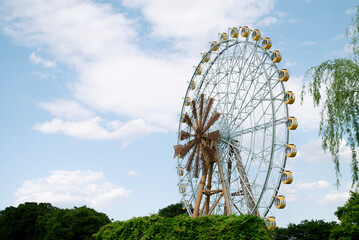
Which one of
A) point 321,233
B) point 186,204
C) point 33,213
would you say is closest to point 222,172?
point 186,204

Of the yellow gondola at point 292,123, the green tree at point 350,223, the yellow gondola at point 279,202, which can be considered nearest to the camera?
the yellow gondola at point 279,202

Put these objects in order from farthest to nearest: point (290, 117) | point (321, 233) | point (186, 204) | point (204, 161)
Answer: point (321, 233)
point (186, 204)
point (204, 161)
point (290, 117)

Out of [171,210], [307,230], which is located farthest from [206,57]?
[171,210]

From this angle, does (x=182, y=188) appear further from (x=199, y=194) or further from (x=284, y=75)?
(x=284, y=75)

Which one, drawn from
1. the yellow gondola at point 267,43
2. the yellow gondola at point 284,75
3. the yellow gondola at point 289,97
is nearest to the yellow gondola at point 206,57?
the yellow gondola at point 267,43

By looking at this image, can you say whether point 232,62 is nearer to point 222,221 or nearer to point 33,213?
point 222,221

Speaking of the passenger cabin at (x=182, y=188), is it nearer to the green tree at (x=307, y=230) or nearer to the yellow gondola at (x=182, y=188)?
the yellow gondola at (x=182, y=188)

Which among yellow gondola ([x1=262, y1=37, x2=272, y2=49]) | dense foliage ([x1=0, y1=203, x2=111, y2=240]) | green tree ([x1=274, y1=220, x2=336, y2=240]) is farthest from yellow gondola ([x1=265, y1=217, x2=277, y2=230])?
dense foliage ([x1=0, y1=203, x2=111, y2=240])

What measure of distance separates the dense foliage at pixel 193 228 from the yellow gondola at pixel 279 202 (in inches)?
208

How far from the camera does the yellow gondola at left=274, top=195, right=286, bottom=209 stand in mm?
22203

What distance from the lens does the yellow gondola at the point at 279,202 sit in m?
22.2

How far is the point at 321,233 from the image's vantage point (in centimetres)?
4625

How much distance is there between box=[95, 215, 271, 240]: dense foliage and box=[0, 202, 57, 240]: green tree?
1516 inches

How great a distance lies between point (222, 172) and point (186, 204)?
7027 mm
